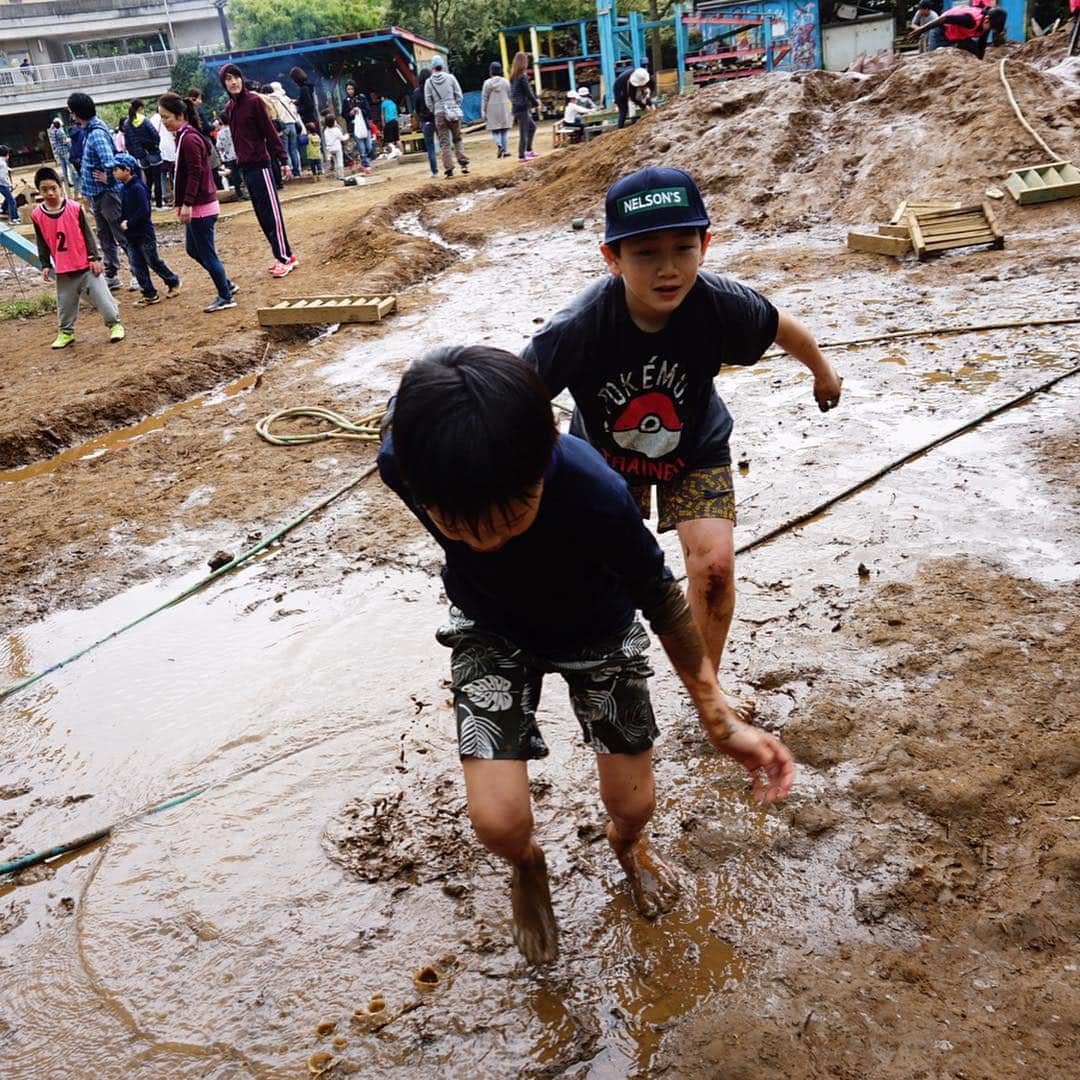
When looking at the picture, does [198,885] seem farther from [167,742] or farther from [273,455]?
[273,455]

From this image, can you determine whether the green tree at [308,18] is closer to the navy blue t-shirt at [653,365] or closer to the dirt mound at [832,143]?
the dirt mound at [832,143]

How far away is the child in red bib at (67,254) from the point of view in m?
8.02

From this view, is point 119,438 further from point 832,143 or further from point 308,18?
point 308,18

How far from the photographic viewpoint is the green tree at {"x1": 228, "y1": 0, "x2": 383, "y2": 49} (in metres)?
36.8

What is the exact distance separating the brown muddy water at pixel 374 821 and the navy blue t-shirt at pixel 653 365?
923 millimetres

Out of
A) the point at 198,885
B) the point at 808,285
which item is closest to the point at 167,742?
the point at 198,885

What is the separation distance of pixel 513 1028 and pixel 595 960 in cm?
26

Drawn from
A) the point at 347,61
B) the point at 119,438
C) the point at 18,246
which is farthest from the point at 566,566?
the point at 347,61

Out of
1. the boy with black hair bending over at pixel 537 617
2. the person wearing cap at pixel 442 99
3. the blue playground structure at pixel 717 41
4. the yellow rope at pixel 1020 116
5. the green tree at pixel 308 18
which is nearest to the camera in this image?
the boy with black hair bending over at pixel 537 617

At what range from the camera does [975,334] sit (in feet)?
21.1

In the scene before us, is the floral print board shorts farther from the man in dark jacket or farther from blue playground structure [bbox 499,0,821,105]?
blue playground structure [bbox 499,0,821,105]

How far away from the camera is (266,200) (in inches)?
395

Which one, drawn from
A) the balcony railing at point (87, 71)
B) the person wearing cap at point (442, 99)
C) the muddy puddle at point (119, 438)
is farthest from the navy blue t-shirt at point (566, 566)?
the balcony railing at point (87, 71)

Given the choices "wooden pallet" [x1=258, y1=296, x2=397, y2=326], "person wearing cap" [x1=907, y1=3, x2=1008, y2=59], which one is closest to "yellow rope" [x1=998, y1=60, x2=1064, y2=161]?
"person wearing cap" [x1=907, y1=3, x2=1008, y2=59]
